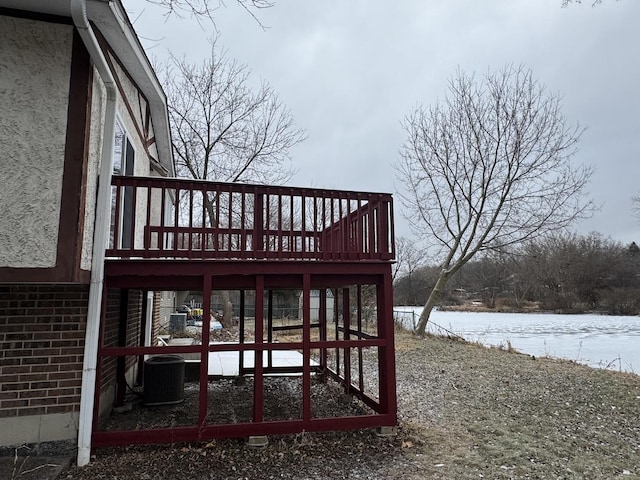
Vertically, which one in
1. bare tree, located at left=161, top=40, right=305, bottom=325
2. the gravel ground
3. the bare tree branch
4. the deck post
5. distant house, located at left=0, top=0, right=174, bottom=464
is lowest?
the gravel ground

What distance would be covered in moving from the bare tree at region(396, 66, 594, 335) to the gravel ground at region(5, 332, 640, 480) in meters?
9.31

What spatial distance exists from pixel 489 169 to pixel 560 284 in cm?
2472

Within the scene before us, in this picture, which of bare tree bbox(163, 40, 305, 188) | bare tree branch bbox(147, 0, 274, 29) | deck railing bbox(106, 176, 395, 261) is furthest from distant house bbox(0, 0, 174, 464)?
bare tree bbox(163, 40, 305, 188)

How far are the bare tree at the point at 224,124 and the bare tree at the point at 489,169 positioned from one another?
610 cm

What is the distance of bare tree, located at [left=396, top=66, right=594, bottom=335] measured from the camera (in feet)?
49.2

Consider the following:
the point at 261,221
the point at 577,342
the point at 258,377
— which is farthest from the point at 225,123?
the point at 577,342

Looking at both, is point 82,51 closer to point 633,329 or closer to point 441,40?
point 441,40

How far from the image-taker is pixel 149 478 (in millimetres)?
3684

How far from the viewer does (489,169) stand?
1602 centimetres

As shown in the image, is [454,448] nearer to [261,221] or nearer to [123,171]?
[261,221]

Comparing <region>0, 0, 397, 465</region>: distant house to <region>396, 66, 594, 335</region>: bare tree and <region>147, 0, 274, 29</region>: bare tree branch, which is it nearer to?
<region>147, 0, 274, 29</region>: bare tree branch

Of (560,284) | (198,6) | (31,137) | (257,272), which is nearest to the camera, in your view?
(31,137)

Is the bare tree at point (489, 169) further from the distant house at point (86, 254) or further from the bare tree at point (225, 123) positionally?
the distant house at point (86, 254)

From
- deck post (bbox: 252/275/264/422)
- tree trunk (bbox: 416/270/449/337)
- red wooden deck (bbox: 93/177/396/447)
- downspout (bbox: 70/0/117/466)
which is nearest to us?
downspout (bbox: 70/0/117/466)
